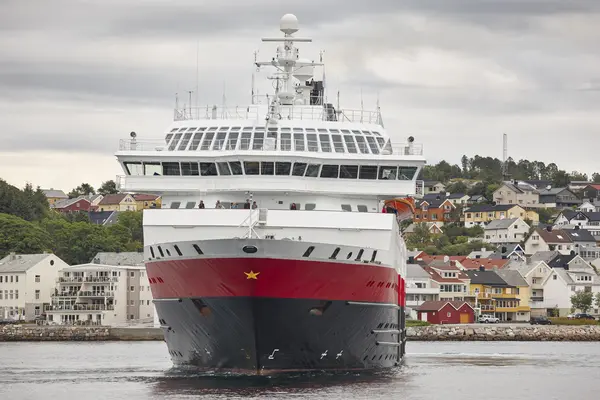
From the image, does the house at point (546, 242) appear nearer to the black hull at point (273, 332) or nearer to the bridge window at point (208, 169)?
the black hull at point (273, 332)

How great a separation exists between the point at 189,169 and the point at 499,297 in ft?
309

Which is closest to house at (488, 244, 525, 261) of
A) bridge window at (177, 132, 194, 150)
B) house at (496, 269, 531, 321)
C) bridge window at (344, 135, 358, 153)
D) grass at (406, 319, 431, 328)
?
house at (496, 269, 531, 321)

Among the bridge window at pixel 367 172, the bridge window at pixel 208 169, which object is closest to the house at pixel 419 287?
the bridge window at pixel 367 172

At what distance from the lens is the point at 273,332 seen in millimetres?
51656

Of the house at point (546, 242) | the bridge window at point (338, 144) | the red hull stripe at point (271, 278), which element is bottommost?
the red hull stripe at point (271, 278)

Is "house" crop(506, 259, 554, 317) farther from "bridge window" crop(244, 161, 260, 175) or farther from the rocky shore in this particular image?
"bridge window" crop(244, 161, 260, 175)

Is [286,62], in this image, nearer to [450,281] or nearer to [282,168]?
[282,168]

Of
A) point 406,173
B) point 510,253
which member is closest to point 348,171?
point 406,173

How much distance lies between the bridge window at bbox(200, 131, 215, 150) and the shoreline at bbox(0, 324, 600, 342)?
4912 centimetres

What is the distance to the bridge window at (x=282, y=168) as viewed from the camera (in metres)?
54.3

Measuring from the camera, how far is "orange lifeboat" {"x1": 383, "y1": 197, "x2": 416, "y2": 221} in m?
59.1

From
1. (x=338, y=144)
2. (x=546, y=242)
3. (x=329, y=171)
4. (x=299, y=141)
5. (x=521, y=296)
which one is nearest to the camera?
(x=329, y=171)

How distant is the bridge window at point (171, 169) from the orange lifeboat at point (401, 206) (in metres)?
8.16

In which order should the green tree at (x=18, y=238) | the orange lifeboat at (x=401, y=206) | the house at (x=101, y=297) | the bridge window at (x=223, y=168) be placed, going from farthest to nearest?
the green tree at (x=18, y=238), the house at (x=101, y=297), the orange lifeboat at (x=401, y=206), the bridge window at (x=223, y=168)
